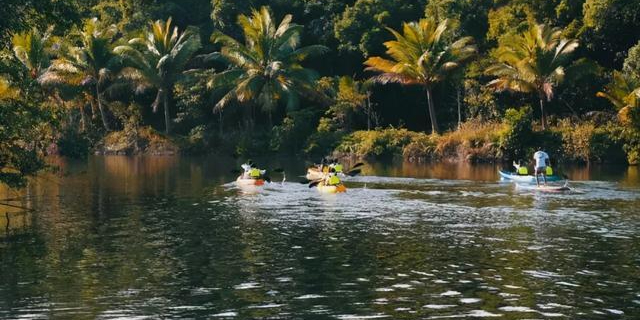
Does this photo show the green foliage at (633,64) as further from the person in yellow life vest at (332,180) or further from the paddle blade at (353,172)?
the person in yellow life vest at (332,180)

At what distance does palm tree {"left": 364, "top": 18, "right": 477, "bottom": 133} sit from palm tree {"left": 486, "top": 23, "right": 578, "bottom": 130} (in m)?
3.28

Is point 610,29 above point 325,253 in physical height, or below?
above

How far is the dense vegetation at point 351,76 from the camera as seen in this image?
60.8 metres

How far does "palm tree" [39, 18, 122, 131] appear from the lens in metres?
76.4

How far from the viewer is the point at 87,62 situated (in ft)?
253

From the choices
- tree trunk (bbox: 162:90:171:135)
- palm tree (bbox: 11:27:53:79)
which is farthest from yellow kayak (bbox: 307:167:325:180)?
palm tree (bbox: 11:27:53:79)

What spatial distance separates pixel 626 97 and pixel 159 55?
35.9 metres

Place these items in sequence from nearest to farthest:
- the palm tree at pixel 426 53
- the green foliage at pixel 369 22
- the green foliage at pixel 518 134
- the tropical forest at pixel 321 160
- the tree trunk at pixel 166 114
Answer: the tropical forest at pixel 321 160 < the green foliage at pixel 518 134 < the palm tree at pixel 426 53 < the green foliage at pixel 369 22 < the tree trunk at pixel 166 114

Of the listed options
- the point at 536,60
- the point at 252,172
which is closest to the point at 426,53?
the point at 536,60

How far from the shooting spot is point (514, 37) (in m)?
62.1

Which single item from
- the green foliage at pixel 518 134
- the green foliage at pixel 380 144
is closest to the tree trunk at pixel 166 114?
the green foliage at pixel 380 144

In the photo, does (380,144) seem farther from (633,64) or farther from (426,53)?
(633,64)

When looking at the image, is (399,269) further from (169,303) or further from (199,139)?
(199,139)

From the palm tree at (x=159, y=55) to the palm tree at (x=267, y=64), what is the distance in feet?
14.7
